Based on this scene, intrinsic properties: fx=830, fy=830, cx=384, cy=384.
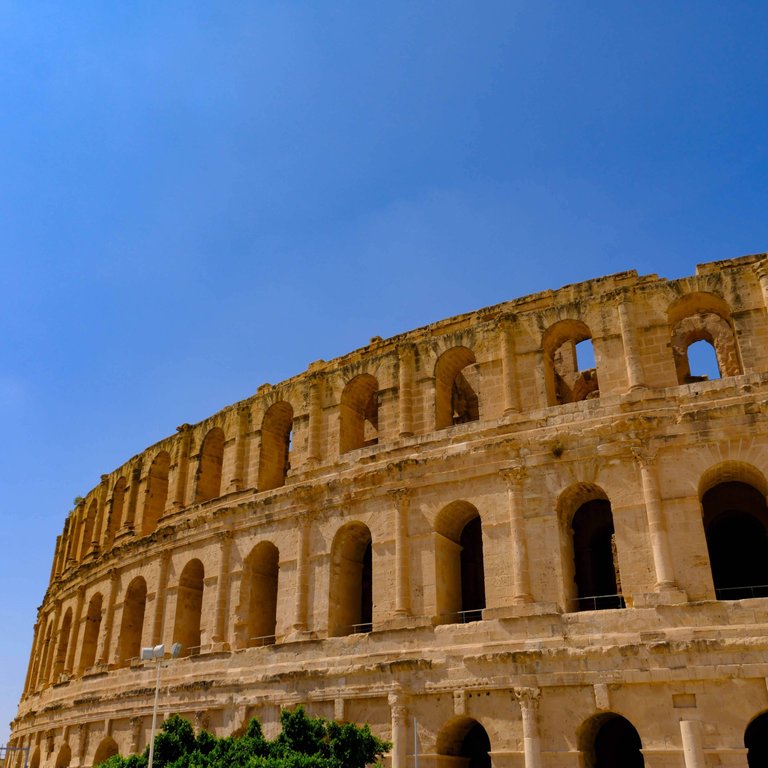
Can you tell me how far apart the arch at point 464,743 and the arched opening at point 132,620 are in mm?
12877

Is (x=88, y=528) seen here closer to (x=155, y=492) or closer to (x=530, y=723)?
(x=155, y=492)

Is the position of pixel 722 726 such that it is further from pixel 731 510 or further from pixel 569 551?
pixel 731 510

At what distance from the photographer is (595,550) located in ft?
74.8

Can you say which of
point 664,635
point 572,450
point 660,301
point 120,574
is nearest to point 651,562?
point 664,635

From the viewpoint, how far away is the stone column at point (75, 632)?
3177 centimetres

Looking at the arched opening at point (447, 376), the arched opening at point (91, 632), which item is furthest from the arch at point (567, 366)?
the arched opening at point (91, 632)

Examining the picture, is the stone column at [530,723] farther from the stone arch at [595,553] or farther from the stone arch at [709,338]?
the stone arch at [709,338]

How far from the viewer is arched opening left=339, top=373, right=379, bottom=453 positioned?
2386cm

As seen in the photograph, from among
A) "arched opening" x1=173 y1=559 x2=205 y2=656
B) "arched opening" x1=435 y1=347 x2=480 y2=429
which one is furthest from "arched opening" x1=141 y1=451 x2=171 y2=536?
"arched opening" x1=435 y1=347 x2=480 y2=429

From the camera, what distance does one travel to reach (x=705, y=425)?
1805cm

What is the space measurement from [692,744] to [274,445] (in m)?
15.0

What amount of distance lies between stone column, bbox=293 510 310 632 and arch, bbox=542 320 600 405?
7.65 meters

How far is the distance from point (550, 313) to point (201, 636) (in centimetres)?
1363

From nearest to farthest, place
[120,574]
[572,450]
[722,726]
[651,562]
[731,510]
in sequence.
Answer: [722,726]
[651,562]
[572,450]
[731,510]
[120,574]
